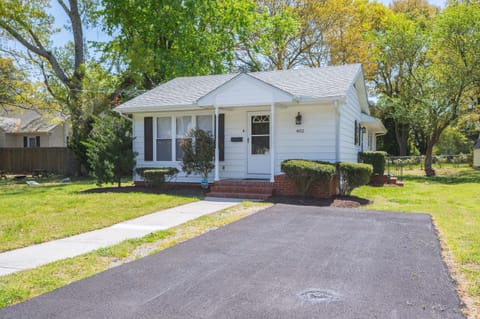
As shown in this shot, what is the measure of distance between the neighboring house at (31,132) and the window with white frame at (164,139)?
19013 millimetres

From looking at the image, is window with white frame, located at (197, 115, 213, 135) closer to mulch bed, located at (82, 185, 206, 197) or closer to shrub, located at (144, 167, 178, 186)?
shrub, located at (144, 167, 178, 186)

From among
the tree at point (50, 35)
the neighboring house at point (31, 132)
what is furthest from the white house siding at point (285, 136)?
the neighboring house at point (31, 132)

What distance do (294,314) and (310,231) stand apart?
3412 millimetres

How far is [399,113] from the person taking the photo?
845 inches

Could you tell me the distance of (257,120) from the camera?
41.3 ft

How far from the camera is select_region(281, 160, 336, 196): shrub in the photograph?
9.91 m

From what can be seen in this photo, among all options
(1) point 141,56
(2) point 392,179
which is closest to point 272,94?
(2) point 392,179

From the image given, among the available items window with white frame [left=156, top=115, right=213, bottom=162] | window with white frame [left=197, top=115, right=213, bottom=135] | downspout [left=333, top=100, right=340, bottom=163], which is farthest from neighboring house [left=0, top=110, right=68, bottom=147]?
downspout [left=333, top=100, right=340, bottom=163]

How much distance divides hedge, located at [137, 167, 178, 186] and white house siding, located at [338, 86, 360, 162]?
5351 millimetres

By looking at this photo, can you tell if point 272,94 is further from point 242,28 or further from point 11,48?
point 11,48

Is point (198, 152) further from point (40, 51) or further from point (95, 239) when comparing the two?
point (40, 51)

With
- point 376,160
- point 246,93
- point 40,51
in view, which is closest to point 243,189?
point 246,93

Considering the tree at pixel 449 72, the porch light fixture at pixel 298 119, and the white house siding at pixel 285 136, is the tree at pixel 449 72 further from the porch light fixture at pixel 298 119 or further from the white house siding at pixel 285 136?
Result: the porch light fixture at pixel 298 119

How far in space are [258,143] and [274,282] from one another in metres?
8.73
